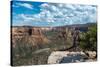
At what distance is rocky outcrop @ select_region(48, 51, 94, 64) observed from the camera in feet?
7.62

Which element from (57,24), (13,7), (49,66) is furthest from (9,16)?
(49,66)

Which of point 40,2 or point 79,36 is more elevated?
point 40,2

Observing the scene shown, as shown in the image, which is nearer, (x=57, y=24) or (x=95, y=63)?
(x=57, y=24)

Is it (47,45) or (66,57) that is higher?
(47,45)

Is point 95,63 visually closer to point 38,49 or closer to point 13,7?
point 38,49

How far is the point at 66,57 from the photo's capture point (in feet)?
7.77

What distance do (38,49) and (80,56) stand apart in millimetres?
520

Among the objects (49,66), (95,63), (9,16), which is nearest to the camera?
(9,16)

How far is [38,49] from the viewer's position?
7.46 feet

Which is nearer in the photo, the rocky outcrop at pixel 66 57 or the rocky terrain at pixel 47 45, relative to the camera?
the rocky terrain at pixel 47 45

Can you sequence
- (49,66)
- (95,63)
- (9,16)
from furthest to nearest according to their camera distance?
1. (95,63)
2. (49,66)
3. (9,16)

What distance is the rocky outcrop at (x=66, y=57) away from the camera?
2.32 meters

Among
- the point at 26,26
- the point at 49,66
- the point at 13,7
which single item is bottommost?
the point at 49,66

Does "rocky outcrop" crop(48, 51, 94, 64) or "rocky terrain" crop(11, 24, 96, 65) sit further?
"rocky outcrop" crop(48, 51, 94, 64)
